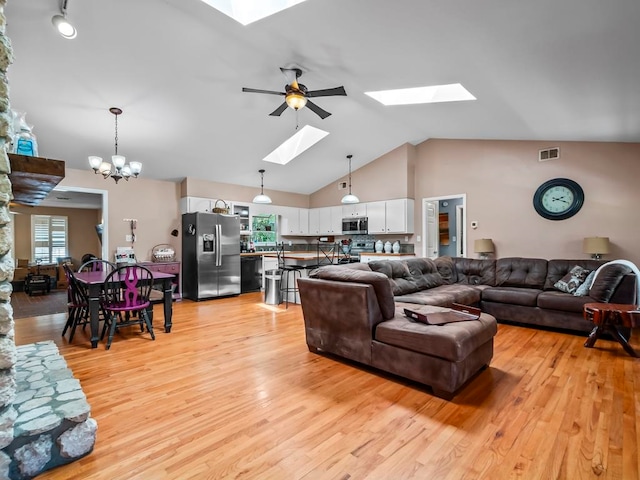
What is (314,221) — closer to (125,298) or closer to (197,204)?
(197,204)

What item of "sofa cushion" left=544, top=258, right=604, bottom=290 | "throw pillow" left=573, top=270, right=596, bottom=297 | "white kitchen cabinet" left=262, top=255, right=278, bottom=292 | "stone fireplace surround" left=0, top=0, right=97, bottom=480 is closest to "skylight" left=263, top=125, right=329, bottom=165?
"white kitchen cabinet" left=262, top=255, right=278, bottom=292

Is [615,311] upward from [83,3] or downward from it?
downward

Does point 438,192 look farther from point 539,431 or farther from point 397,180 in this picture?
point 539,431

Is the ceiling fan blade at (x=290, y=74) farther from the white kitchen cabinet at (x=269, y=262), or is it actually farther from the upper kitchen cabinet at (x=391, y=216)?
the upper kitchen cabinet at (x=391, y=216)

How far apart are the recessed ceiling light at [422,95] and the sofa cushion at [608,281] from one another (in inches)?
102

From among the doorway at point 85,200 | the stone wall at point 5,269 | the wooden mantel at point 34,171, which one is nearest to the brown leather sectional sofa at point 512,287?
the wooden mantel at point 34,171

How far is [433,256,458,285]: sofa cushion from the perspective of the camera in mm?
5262

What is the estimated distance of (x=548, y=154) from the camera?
5.18 metres

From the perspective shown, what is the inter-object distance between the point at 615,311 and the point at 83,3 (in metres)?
5.66

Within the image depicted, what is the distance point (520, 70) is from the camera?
2988mm

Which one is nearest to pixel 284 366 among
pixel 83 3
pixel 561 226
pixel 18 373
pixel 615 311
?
pixel 18 373

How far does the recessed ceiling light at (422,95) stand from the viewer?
4.11 m

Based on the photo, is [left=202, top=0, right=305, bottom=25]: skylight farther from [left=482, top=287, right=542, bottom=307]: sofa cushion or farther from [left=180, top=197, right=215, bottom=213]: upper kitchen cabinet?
[left=482, top=287, right=542, bottom=307]: sofa cushion

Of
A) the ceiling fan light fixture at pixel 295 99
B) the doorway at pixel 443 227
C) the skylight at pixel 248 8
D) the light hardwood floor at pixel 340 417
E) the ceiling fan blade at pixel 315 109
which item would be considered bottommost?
the light hardwood floor at pixel 340 417
